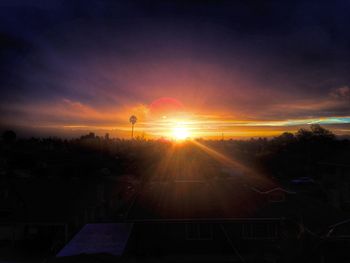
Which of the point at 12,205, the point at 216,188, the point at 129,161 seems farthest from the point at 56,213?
the point at 129,161

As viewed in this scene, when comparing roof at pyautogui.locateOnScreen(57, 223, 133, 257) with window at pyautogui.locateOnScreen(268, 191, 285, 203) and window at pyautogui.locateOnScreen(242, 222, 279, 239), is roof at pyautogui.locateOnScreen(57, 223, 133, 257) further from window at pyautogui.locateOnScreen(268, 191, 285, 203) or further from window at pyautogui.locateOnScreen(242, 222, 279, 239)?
window at pyautogui.locateOnScreen(268, 191, 285, 203)

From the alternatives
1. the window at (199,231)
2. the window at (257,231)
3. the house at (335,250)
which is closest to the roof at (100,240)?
the window at (199,231)

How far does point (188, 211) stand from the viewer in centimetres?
1130

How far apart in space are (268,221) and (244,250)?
156cm

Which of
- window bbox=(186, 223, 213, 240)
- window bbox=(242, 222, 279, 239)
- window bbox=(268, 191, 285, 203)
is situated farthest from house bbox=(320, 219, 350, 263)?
window bbox=(268, 191, 285, 203)

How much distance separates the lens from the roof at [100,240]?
8009 mm

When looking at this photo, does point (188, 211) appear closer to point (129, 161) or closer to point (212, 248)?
point (212, 248)

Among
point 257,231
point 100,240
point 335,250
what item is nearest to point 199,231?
point 257,231

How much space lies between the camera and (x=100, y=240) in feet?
29.6

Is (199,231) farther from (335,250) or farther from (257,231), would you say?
(335,250)

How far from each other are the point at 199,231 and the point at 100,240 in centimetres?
398

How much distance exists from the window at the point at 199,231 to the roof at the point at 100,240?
2.45 metres

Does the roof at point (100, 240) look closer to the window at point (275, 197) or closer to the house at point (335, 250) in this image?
the house at point (335, 250)

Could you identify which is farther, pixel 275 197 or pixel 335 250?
pixel 275 197
